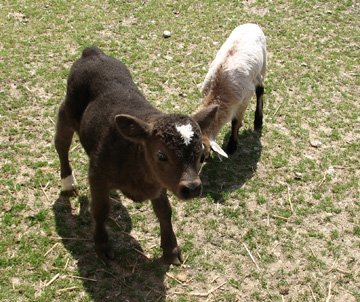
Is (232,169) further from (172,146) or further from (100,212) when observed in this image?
(172,146)

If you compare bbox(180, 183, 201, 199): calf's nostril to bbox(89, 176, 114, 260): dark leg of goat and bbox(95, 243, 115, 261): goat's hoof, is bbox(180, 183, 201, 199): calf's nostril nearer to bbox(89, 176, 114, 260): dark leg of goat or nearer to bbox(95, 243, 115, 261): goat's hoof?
bbox(89, 176, 114, 260): dark leg of goat

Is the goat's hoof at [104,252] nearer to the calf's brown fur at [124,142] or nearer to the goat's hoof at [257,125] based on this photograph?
the calf's brown fur at [124,142]

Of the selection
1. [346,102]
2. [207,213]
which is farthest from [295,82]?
[207,213]

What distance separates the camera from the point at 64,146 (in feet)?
18.8

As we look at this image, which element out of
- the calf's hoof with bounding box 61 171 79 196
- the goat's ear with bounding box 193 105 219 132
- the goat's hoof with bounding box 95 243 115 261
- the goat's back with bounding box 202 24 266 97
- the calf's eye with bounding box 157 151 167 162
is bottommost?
the goat's hoof with bounding box 95 243 115 261

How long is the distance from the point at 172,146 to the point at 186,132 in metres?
0.21

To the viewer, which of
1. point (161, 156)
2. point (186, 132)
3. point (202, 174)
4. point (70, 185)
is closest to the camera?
point (186, 132)

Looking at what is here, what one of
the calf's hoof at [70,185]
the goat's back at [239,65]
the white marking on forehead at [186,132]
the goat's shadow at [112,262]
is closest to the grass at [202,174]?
the goat's shadow at [112,262]

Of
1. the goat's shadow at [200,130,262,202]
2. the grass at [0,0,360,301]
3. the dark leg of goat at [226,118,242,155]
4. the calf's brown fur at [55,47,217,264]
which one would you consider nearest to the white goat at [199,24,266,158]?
the dark leg of goat at [226,118,242,155]

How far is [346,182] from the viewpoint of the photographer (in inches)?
265

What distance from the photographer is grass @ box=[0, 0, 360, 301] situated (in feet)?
16.8

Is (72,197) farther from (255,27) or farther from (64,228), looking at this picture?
(255,27)

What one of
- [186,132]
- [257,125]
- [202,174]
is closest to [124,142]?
[186,132]

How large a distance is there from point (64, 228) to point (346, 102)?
6521 mm
